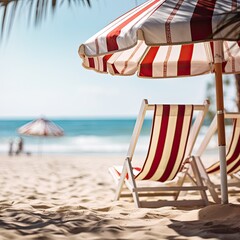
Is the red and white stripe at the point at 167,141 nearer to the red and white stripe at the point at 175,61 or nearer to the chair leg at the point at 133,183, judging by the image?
the chair leg at the point at 133,183

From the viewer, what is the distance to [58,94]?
64.1m

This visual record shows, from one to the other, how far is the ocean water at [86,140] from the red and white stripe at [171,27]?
19839 millimetres

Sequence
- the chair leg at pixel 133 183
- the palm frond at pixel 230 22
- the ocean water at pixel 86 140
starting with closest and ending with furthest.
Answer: the palm frond at pixel 230 22 → the chair leg at pixel 133 183 → the ocean water at pixel 86 140

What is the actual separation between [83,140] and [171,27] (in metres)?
35.1

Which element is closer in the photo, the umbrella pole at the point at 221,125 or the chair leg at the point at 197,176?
the umbrella pole at the point at 221,125

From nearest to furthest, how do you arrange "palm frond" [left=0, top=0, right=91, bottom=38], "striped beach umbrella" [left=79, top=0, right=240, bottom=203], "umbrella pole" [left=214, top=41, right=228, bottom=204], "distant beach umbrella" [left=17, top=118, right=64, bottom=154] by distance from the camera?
1. "palm frond" [left=0, top=0, right=91, bottom=38]
2. "striped beach umbrella" [left=79, top=0, right=240, bottom=203]
3. "umbrella pole" [left=214, top=41, right=228, bottom=204]
4. "distant beach umbrella" [left=17, top=118, right=64, bottom=154]

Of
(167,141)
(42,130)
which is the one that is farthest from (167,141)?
(42,130)

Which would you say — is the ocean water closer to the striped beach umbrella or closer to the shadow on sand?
the striped beach umbrella

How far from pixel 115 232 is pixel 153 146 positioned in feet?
4.17

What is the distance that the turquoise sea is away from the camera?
29594 millimetres

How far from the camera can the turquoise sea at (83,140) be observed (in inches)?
1165

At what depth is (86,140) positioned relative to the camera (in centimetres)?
3722

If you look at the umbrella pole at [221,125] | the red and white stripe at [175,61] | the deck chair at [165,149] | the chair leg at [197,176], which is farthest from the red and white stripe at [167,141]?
the red and white stripe at [175,61]

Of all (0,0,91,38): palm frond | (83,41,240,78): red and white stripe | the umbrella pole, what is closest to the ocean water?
(83,41,240,78): red and white stripe
